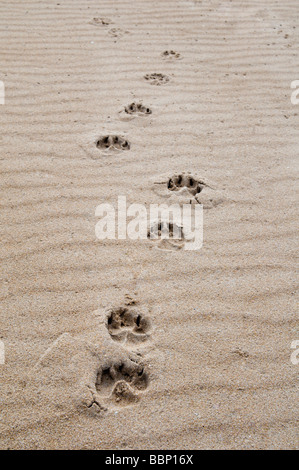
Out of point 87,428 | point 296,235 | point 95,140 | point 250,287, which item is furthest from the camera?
point 95,140

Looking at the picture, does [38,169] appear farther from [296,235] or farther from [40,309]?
[296,235]

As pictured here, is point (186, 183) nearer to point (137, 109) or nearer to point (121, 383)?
point (137, 109)

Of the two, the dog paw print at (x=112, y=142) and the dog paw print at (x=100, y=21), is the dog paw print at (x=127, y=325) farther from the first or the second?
the dog paw print at (x=100, y=21)

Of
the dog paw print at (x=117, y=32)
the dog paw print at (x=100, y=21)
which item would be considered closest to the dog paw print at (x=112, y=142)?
the dog paw print at (x=117, y=32)

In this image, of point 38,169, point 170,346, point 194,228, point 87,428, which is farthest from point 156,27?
point 87,428

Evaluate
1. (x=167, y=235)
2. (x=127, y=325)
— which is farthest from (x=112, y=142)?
(x=127, y=325)

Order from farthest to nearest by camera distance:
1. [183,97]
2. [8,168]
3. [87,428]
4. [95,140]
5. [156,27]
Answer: [156,27] < [183,97] < [95,140] < [8,168] < [87,428]
